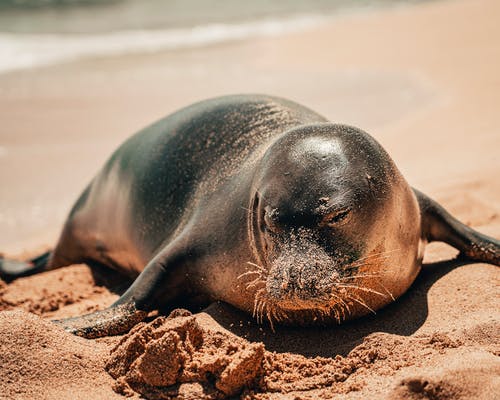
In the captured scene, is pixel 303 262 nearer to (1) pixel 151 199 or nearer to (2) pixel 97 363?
(2) pixel 97 363

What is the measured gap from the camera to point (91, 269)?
520 centimetres

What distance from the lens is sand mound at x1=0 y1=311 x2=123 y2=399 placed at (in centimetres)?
278

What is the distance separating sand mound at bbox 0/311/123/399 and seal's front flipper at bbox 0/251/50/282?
7.51ft

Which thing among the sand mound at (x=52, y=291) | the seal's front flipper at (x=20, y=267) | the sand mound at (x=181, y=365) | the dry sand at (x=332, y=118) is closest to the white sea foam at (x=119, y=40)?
the dry sand at (x=332, y=118)

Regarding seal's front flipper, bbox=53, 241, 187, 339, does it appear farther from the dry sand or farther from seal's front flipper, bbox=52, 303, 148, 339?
the dry sand

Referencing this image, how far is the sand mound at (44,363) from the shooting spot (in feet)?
9.12

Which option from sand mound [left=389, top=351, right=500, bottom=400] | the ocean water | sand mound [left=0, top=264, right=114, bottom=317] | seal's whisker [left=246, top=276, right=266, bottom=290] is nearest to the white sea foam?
the ocean water

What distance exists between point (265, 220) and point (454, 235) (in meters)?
1.21

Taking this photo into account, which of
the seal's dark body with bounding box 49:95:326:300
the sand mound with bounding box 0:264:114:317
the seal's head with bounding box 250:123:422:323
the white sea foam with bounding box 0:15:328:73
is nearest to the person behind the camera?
the seal's head with bounding box 250:123:422:323

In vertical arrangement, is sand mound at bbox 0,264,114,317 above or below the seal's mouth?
below

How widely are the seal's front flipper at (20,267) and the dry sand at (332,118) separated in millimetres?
203

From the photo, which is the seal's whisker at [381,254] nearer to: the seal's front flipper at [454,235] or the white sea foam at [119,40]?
the seal's front flipper at [454,235]

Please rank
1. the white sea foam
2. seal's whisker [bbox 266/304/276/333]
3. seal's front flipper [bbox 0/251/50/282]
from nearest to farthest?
seal's whisker [bbox 266/304/276/333], seal's front flipper [bbox 0/251/50/282], the white sea foam

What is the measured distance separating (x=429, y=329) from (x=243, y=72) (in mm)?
8641
